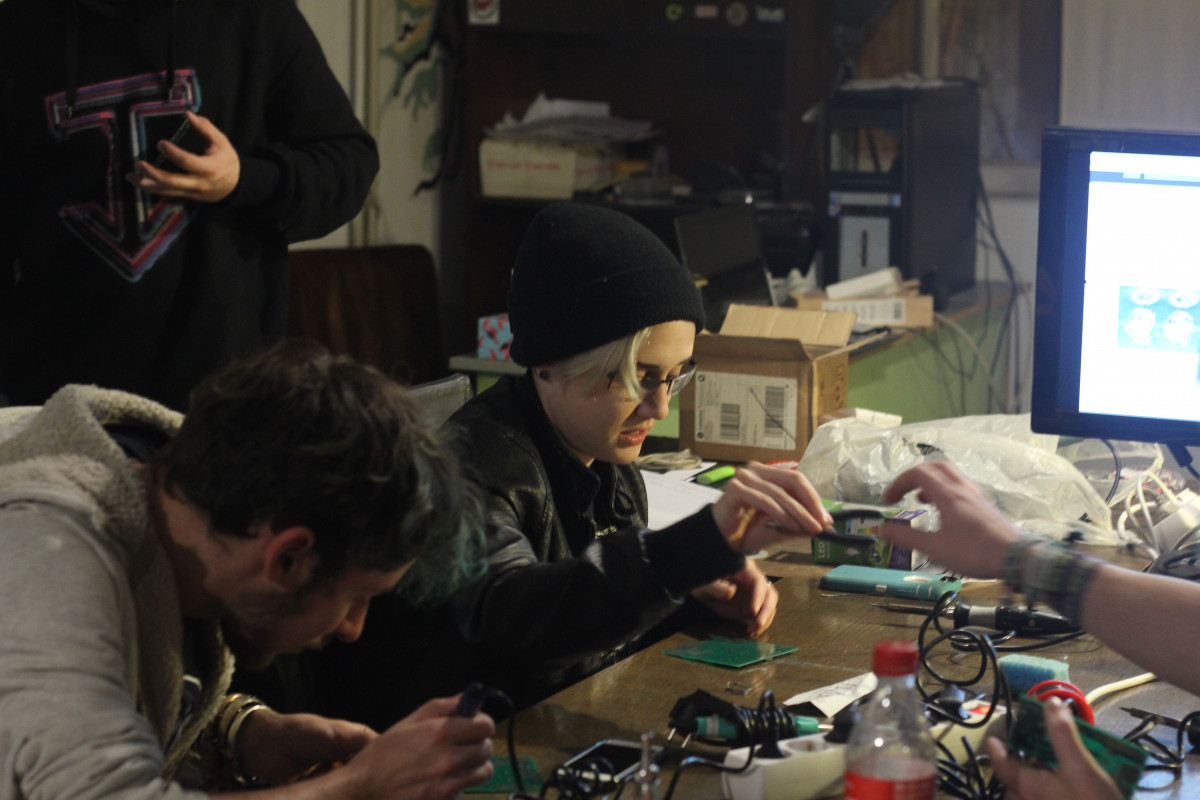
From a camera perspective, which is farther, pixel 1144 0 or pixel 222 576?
pixel 1144 0

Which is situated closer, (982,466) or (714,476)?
(982,466)

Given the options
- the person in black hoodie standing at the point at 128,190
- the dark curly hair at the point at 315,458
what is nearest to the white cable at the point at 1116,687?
the dark curly hair at the point at 315,458

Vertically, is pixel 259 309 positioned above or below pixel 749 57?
below

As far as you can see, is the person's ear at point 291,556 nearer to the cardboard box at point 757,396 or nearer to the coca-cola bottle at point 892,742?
the coca-cola bottle at point 892,742

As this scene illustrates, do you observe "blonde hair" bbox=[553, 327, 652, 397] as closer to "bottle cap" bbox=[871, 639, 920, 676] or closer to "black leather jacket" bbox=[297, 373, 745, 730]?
"black leather jacket" bbox=[297, 373, 745, 730]

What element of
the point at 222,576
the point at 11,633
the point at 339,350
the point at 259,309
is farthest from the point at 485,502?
the point at 339,350

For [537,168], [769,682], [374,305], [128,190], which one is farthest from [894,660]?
[537,168]

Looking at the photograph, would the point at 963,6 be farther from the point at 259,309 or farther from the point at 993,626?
the point at 993,626

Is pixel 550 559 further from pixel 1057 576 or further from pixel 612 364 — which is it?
pixel 1057 576

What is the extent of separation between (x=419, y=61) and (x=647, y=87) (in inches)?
30.4

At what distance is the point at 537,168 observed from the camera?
3938mm

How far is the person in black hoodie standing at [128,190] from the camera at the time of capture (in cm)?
195

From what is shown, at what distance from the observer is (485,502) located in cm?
139

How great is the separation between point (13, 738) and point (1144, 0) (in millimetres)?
3776
